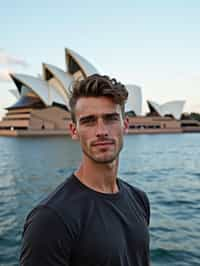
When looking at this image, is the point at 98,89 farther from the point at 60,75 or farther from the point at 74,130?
the point at 60,75

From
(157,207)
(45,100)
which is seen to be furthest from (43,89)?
(157,207)

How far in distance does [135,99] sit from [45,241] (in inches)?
1847

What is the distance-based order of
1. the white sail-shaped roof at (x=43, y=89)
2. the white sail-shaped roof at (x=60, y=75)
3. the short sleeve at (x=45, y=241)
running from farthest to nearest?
the white sail-shaped roof at (x=43, y=89) < the white sail-shaped roof at (x=60, y=75) < the short sleeve at (x=45, y=241)

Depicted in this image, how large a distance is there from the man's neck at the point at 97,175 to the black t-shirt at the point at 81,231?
0.9 inches

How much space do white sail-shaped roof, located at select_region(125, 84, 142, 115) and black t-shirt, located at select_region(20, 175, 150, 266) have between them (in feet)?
150

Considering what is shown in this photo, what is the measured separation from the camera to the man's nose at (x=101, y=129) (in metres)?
0.92

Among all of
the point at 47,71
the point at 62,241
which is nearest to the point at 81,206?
the point at 62,241

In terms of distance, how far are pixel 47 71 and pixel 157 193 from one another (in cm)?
3536

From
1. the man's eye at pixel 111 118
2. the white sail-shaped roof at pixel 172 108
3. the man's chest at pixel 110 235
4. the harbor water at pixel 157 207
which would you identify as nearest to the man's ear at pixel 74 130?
the man's eye at pixel 111 118

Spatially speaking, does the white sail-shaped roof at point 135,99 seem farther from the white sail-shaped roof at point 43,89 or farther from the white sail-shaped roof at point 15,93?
the white sail-shaped roof at point 15,93

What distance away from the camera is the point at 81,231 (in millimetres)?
798

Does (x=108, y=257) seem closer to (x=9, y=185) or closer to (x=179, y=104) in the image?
(x=9, y=185)

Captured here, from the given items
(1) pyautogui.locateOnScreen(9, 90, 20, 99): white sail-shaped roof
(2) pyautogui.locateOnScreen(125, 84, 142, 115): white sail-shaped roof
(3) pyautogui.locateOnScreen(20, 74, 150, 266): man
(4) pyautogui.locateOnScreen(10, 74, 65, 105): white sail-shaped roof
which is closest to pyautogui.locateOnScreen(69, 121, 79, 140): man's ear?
(3) pyautogui.locateOnScreen(20, 74, 150, 266): man

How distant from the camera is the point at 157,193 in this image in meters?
6.65
